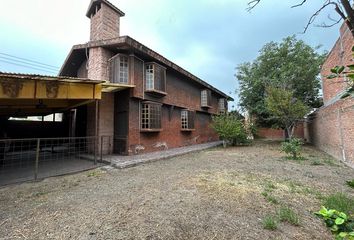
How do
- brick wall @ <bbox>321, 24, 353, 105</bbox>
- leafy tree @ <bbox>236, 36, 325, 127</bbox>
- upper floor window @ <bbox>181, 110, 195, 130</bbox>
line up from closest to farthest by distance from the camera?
brick wall @ <bbox>321, 24, 353, 105</bbox>, upper floor window @ <bbox>181, 110, 195, 130</bbox>, leafy tree @ <bbox>236, 36, 325, 127</bbox>

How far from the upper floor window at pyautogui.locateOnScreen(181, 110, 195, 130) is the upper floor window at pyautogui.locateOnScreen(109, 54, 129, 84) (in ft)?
17.6

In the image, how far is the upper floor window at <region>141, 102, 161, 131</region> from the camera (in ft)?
32.8

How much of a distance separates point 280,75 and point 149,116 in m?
11.4

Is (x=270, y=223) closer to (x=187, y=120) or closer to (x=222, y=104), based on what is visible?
(x=187, y=120)

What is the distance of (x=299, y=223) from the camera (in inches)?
121

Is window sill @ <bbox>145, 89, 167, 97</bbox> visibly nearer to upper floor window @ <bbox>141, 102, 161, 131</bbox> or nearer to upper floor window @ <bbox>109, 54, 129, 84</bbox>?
upper floor window @ <bbox>141, 102, 161, 131</bbox>

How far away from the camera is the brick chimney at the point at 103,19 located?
10.5 m

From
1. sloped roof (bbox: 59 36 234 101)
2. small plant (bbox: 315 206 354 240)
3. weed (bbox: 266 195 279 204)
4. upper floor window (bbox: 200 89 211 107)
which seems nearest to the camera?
small plant (bbox: 315 206 354 240)

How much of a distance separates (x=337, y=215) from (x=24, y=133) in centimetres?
1634

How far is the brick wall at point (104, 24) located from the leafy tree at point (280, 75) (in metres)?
11.6

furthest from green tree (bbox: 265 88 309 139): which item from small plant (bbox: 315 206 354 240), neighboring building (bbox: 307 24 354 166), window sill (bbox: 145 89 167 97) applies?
small plant (bbox: 315 206 354 240)

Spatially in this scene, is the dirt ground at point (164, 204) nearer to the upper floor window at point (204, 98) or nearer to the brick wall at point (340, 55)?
the brick wall at point (340, 55)

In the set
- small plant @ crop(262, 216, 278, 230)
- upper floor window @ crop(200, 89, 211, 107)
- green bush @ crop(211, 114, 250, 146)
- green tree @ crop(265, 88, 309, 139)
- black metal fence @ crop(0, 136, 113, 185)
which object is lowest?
small plant @ crop(262, 216, 278, 230)

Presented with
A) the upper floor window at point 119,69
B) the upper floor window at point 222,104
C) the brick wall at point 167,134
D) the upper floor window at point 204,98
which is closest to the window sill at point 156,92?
the brick wall at point 167,134
